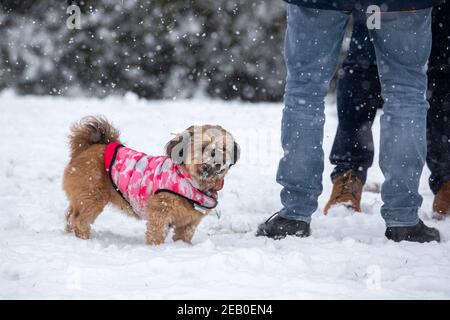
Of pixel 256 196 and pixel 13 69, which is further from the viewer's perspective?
pixel 13 69

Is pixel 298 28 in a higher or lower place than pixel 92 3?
lower

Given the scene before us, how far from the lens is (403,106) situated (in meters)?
2.96

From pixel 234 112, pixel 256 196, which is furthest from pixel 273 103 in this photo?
pixel 256 196

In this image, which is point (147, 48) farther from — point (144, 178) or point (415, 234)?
point (415, 234)

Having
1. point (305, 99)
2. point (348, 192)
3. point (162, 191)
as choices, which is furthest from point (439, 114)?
point (162, 191)

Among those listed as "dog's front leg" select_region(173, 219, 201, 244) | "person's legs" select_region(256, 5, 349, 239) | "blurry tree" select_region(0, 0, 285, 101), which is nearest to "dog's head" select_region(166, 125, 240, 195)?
"dog's front leg" select_region(173, 219, 201, 244)

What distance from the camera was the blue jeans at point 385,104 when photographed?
2.90 metres

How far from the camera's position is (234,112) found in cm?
923

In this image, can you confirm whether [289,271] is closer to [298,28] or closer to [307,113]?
[307,113]

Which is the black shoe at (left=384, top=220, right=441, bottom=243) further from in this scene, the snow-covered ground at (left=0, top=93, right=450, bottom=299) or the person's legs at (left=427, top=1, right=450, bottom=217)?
the person's legs at (left=427, top=1, right=450, bottom=217)

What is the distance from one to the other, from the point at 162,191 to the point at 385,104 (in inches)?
51.2

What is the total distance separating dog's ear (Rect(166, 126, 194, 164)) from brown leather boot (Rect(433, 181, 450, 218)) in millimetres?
1725

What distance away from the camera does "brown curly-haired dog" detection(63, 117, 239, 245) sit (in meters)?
3.21

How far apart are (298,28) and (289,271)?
1.29 metres
